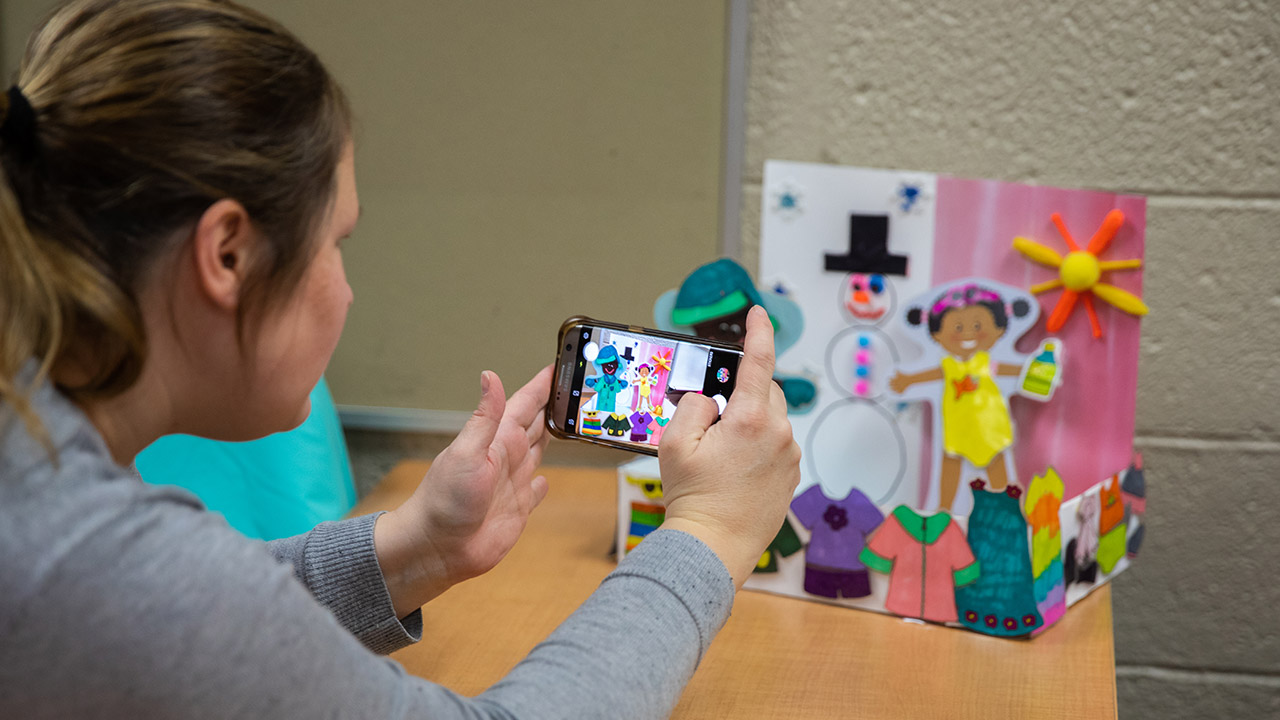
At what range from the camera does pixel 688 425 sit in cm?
56

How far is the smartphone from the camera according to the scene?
71 centimetres

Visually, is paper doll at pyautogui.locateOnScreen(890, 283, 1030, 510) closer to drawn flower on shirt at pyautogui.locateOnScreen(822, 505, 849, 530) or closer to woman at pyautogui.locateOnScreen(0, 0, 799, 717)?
drawn flower on shirt at pyautogui.locateOnScreen(822, 505, 849, 530)

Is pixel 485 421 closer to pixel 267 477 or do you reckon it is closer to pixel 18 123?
pixel 18 123

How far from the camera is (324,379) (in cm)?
116

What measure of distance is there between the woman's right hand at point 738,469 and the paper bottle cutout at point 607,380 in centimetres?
16

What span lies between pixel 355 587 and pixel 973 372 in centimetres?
60

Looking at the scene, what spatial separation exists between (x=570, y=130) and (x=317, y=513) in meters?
0.51

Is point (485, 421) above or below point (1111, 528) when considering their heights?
Result: above

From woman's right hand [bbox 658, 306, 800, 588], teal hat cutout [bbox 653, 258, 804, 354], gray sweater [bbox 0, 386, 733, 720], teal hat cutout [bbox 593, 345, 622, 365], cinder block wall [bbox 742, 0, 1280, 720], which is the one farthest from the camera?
cinder block wall [bbox 742, 0, 1280, 720]

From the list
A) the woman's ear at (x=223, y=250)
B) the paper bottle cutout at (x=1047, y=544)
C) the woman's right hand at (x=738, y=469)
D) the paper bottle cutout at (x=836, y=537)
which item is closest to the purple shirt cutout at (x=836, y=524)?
the paper bottle cutout at (x=836, y=537)

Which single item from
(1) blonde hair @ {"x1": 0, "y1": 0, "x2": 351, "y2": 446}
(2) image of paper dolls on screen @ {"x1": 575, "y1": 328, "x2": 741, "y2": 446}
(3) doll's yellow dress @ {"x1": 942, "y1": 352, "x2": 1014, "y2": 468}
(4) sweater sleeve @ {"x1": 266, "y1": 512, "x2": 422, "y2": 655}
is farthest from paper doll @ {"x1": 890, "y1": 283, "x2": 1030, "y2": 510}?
(1) blonde hair @ {"x1": 0, "y1": 0, "x2": 351, "y2": 446}

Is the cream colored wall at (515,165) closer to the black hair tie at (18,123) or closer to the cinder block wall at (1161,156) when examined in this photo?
the cinder block wall at (1161,156)

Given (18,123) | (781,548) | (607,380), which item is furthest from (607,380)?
(18,123)

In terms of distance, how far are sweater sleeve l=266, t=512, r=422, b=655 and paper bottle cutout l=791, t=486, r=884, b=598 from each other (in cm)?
34
